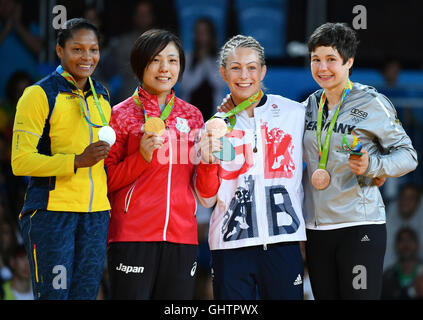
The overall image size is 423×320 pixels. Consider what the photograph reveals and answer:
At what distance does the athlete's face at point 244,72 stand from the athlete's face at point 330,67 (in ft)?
1.06

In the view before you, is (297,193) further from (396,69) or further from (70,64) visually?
(396,69)

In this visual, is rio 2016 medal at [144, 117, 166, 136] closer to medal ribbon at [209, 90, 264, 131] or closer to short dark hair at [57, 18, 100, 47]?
medal ribbon at [209, 90, 264, 131]

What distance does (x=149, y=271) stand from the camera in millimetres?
3082

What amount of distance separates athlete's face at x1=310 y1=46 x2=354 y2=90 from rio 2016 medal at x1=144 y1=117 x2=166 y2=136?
2.90 feet

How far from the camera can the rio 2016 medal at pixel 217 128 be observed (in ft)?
10.1

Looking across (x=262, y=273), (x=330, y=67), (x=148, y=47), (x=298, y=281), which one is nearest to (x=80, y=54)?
(x=148, y=47)

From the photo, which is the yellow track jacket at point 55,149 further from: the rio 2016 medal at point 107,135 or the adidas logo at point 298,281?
the adidas logo at point 298,281

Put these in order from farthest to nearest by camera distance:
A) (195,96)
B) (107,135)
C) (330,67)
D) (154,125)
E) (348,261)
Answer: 1. (195,96)
2. (330,67)
3. (348,261)
4. (154,125)
5. (107,135)

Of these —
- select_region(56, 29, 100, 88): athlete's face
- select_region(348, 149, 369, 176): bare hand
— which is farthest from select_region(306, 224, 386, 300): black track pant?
select_region(56, 29, 100, 88): athlete's face

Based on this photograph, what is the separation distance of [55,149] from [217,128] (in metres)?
0.83

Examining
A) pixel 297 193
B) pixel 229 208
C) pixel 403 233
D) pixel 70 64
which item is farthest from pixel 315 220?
pixel 403 233

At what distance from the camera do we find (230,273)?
10.4 ft

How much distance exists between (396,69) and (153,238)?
13.0 feet

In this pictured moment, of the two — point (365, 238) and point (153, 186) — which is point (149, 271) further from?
point (365, 238)
